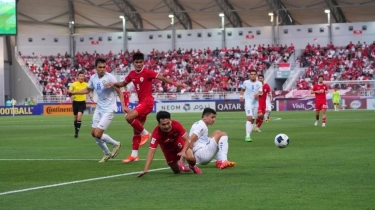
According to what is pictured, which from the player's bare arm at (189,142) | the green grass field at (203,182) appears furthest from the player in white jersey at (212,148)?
the player's bare arm at (189,142)

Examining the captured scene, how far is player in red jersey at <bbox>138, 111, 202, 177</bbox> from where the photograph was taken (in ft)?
42.9

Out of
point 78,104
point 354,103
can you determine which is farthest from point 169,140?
point 354,103

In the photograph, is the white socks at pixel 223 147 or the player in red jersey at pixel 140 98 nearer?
the white socks at pixel 223 147

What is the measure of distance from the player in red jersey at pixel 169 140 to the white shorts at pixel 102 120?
412 centimetres

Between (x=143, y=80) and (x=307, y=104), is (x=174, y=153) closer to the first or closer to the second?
(x=143, y=80)

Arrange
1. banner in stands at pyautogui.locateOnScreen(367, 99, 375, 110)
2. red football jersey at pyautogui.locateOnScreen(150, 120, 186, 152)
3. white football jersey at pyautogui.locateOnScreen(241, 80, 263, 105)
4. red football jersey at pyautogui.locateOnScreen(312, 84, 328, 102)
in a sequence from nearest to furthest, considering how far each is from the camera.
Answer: red football jersey at pyautogui.locateOnScreen(150, 120, 186, 152) → white football jersey at pyautogui.locateOnScreen(241, 80, 263, 105) → red football jersey at pyautogui.locateOnScreen(312, 84, 328, 102) → banner in stands at pyautogui.locateOnScreen(367, 99, 375, 110)

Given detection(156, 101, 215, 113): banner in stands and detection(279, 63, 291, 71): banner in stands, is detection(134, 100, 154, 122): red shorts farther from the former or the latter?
detection(279, 63, 291, 71): banner in stands

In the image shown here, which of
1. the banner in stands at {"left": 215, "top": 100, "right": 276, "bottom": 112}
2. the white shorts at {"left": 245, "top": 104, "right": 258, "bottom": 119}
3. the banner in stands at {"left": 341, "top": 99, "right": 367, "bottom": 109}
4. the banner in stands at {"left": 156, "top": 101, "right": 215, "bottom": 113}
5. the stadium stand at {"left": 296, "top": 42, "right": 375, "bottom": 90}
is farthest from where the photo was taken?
the stadium stand at {"left": 296, "top": 42, "right": 375, "bottom": 90}

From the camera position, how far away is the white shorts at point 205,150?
584 inches

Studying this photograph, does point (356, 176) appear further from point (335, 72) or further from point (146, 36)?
point (146, 36)

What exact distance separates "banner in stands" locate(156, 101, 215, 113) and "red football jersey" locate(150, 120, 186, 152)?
53.3m

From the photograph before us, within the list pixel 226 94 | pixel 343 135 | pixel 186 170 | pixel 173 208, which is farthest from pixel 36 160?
pixel 226 94

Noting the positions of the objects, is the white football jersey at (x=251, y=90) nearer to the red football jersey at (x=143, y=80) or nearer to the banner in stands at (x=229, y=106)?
the red football jersey at (x=143, y=80)

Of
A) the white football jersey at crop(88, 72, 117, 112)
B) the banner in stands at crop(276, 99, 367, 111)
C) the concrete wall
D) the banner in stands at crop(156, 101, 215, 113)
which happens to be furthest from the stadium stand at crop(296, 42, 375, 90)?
the white football jersey at crop(88, 72, 117, 112)
